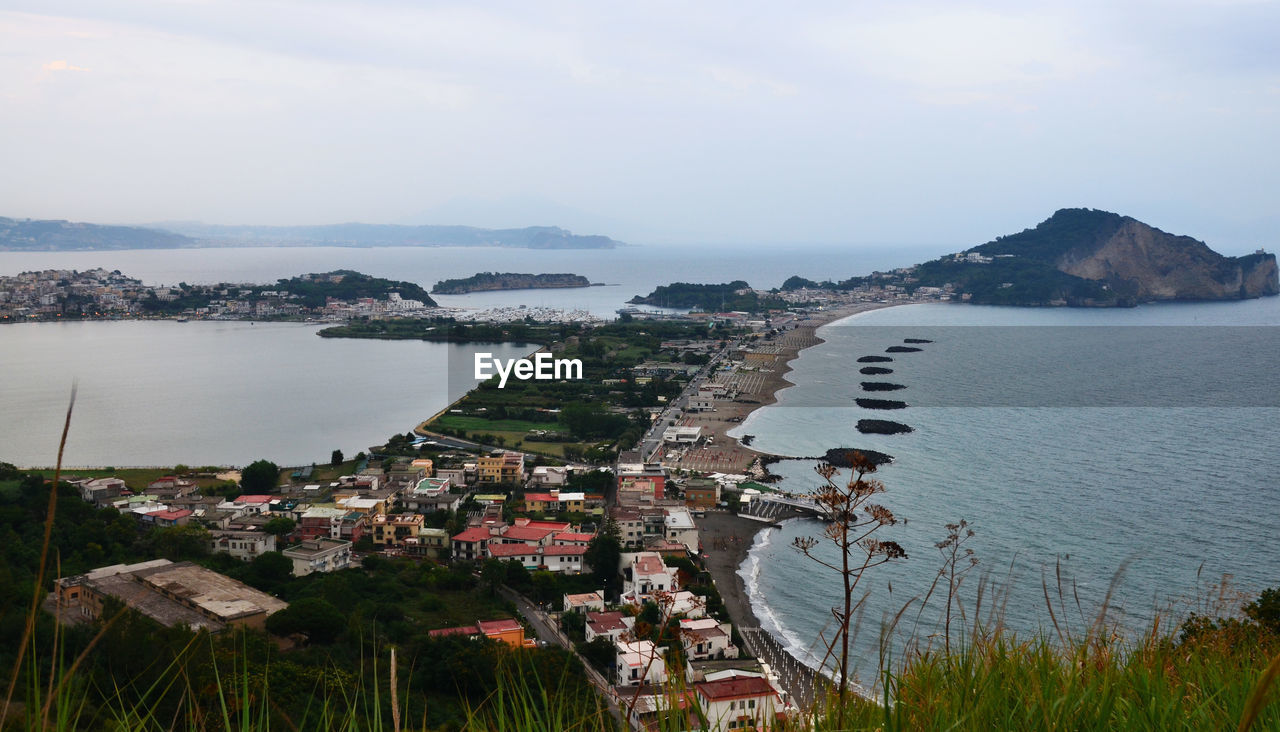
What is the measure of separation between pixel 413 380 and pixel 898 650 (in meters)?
11.6

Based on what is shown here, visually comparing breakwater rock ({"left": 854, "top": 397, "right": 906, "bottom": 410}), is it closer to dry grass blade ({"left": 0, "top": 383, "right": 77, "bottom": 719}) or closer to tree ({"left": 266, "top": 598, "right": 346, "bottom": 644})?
tree ({"left": 266, "top": 598, "right": 346, "bottom": 644})

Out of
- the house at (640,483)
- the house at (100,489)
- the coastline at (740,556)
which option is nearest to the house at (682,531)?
the coastline at (740,556)

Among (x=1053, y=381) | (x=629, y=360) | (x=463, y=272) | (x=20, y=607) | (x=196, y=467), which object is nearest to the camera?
(x=20, y=607)

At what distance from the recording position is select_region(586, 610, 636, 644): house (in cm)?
465

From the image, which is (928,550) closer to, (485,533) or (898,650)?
(898,650)

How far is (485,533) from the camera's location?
639 cm

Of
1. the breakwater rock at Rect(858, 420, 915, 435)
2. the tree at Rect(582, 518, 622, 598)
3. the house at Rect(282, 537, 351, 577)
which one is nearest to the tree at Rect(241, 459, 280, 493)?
the house at Rect(282, 537, 351, 577)

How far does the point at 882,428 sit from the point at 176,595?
7813 millimetres

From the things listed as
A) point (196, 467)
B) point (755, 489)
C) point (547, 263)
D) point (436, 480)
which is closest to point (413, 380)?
point (196, 467)

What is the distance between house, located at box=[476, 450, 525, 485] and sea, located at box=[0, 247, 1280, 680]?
7.40 feet

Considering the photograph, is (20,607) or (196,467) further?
(196,467)

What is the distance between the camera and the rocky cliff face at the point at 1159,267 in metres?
32.1

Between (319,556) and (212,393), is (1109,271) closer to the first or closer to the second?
(212,393)

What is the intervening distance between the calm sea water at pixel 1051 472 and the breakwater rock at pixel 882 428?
0.44 ft
